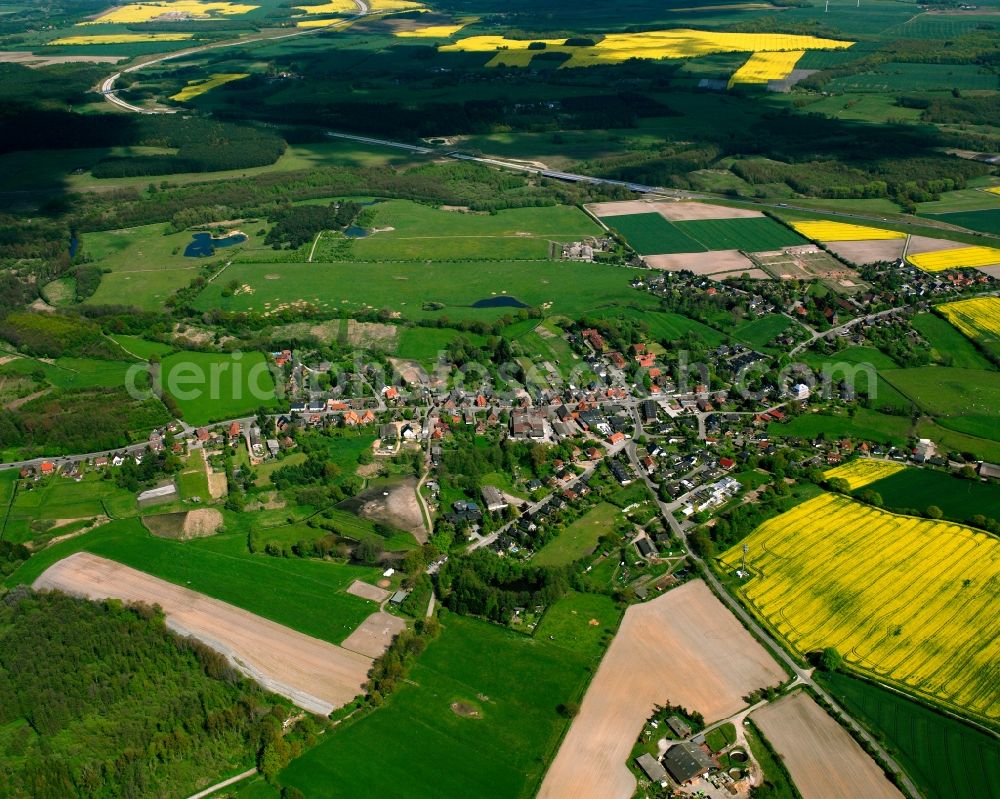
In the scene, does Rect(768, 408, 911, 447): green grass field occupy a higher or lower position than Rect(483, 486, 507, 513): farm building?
higher

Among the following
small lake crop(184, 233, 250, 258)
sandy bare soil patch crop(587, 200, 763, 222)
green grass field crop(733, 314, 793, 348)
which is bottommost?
green grass field crop(733, 314, 793, 348)

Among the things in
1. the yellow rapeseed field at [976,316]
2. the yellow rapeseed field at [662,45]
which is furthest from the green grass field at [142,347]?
the yellow rapeseed field at [662,45]

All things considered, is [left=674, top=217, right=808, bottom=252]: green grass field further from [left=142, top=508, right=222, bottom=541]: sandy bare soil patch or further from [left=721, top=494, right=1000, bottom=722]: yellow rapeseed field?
[left=142, top=508, right=222, bottom=541]: sandy bare soil patch

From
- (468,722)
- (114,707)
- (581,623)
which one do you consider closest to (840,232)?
(581,623)

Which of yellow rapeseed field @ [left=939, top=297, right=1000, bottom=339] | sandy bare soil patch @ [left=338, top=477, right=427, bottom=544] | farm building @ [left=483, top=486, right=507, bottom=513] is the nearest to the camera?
sandy bare soil patch @ [left=338, top=477, right=427, bottom=544]

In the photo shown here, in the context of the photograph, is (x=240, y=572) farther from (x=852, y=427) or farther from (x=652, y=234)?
(x=652, y=234)

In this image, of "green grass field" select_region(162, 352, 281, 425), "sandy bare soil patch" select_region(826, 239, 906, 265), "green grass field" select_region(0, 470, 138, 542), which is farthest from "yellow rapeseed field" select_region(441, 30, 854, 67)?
"green grass field" select_region(0, 470, 138, 542)
